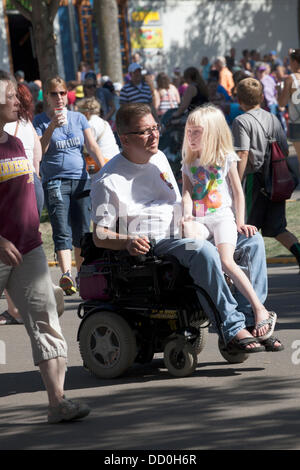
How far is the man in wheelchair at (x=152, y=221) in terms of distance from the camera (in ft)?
19.9

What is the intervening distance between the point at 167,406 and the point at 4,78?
6.55ft

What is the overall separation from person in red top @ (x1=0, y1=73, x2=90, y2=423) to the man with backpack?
11.8 feet

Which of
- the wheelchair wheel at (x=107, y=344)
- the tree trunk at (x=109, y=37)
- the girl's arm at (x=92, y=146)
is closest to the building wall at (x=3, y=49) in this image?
the tree trunk at (x=109, y=37)

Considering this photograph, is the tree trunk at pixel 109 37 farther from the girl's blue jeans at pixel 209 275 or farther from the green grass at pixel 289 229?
the girl's blue jeans at pixel 209 275

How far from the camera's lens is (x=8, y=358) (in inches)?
289

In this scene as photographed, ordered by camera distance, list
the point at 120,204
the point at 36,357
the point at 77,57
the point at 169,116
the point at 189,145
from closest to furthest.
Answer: the point at 36,357 → the point at 120,204 → the point at 189,145 → the point at 169,116 → the point at 77,57

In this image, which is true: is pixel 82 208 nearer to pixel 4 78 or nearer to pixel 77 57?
pixel 4 78

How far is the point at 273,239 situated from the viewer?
12102mm

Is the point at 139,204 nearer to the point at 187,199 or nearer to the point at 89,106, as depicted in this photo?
the point at 187,199

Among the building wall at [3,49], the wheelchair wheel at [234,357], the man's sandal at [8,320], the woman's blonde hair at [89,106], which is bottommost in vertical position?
the man's sandal at [8,320]

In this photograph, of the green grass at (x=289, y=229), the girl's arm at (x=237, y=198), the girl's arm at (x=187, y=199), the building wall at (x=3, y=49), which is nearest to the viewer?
the girl's arm at (x=187, y=199)

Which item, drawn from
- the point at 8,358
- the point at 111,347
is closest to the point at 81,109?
the point at 8,358

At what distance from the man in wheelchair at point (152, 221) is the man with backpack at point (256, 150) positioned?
225 centimetres

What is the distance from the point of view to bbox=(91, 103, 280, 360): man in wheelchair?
6074 millimetres
